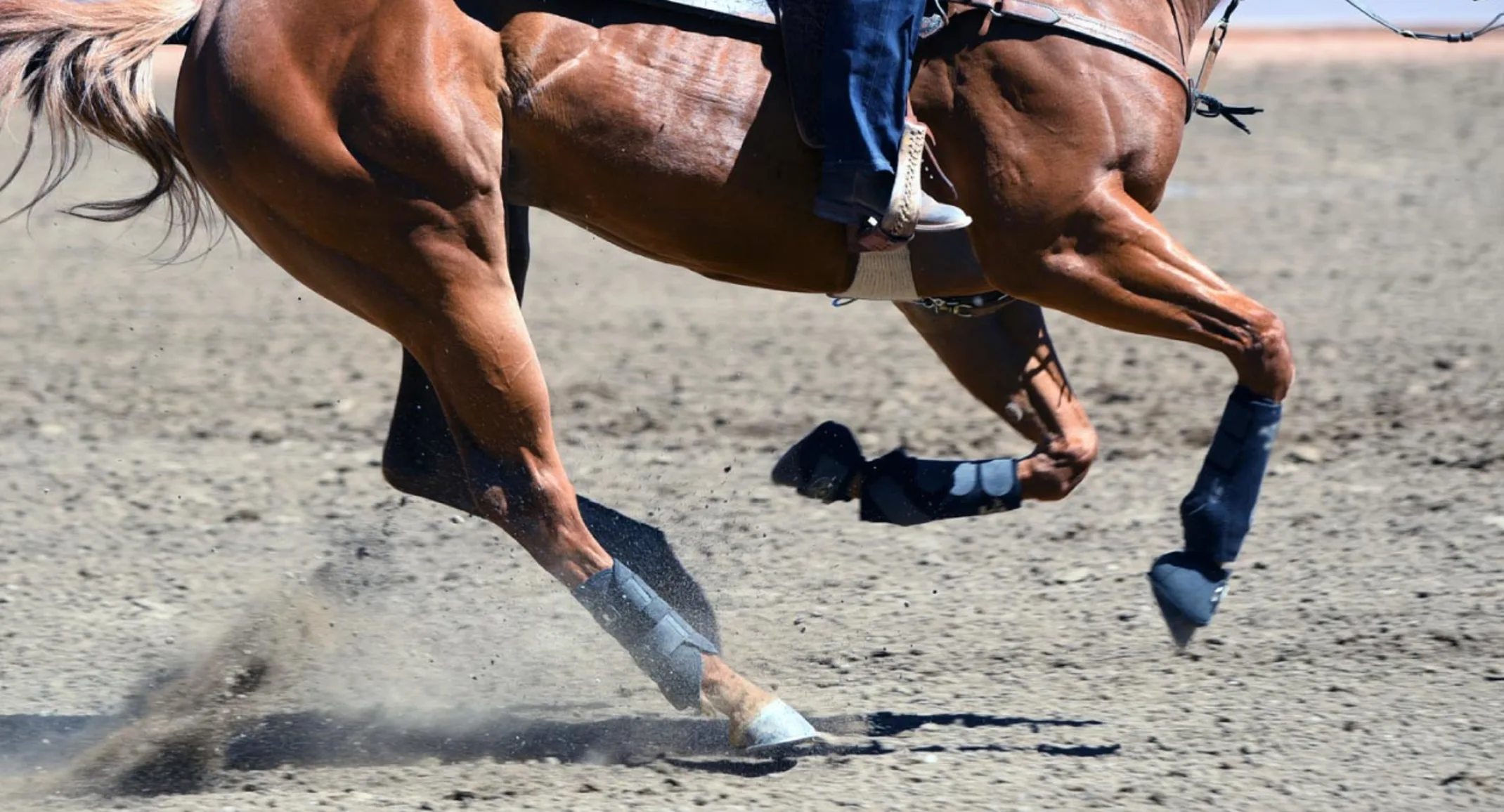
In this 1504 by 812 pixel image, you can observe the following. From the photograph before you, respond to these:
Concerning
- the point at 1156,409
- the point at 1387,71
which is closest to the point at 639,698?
the point at 1156,409

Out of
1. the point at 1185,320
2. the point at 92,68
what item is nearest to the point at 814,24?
the point at 1185,320

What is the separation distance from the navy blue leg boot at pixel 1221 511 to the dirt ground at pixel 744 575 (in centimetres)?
31

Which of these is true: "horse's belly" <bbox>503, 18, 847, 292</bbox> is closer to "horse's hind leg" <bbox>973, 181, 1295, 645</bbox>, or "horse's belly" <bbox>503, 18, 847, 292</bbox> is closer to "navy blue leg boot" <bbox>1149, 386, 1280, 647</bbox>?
"horse's hind leg" <bbox>973, 181, 1295, 645</bbox>

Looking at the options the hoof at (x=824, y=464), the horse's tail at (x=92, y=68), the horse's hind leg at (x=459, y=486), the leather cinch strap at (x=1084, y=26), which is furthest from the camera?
the hoof at (x=824, y=464)

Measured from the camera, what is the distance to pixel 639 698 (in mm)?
4445

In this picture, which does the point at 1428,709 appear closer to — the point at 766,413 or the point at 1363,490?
the point at 1363,490

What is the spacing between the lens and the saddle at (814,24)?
3.72 metres

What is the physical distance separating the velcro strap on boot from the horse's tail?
1.37m

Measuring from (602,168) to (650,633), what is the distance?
3.37 feet

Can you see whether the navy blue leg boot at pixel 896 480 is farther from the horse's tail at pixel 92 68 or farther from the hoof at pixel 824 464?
the horse's tail at pixel 92 68

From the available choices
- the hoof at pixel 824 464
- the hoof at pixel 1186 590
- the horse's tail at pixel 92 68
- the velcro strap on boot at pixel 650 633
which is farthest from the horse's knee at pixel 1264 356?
the horse's tail at pixel 92 68

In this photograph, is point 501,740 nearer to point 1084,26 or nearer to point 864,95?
point 864,95

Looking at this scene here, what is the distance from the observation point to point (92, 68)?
12.8ft

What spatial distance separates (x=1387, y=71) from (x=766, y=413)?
1046 cm
